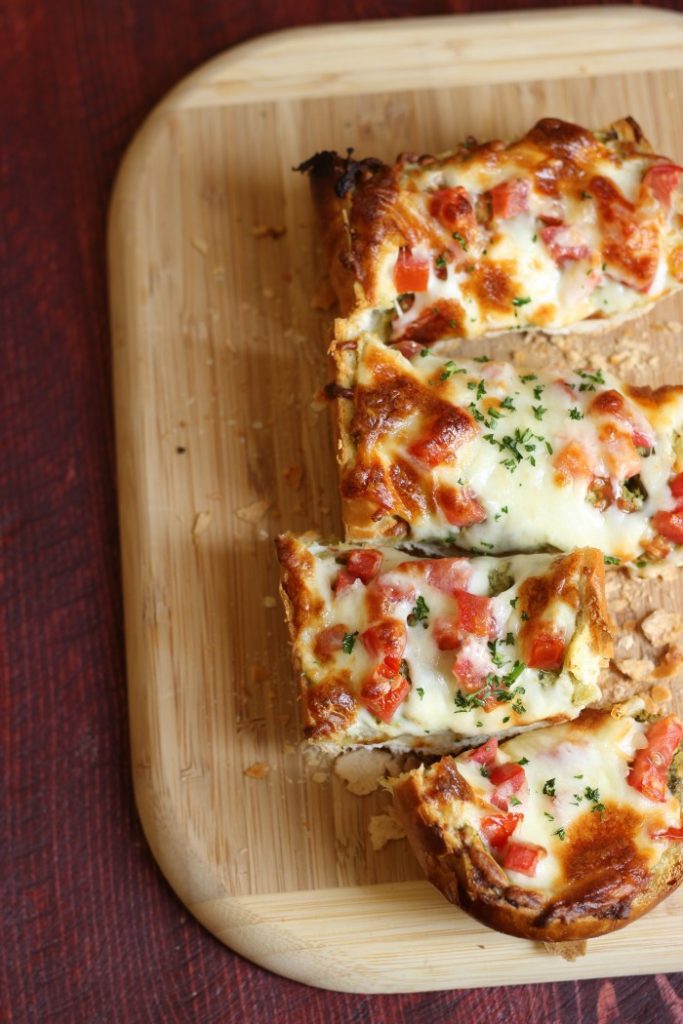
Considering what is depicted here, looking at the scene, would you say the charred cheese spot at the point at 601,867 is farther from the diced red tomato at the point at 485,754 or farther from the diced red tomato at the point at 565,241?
the diced red tomato at the point at 565,241

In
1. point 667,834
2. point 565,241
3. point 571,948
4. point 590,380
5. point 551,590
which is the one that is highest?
point 565,241

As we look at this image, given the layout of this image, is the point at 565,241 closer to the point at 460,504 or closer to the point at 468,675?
the point at 460,504

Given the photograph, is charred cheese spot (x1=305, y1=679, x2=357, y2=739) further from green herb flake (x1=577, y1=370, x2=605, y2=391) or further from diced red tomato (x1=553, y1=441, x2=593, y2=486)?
green herb flake (x1=577, y1=370, x2=605, y2=391)

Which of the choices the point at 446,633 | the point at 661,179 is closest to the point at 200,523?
the point at 446,633

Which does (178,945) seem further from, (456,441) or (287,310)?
(287,310)

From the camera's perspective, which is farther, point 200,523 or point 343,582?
point 200,523

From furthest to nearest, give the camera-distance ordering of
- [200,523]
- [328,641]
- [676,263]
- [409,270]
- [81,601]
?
[81,601] < [200,523] < [676,263] < [409,270] < [328,641]
